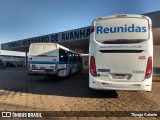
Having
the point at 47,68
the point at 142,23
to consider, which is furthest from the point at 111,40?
the point at 47,68

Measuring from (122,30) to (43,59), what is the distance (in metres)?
7.96

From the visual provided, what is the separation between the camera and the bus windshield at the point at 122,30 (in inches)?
347

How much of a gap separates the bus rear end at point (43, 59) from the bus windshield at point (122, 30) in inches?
272

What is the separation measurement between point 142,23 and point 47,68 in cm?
830

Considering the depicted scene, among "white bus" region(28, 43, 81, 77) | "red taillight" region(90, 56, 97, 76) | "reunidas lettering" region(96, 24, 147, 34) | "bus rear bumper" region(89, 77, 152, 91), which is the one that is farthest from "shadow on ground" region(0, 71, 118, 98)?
"reunidas lettering" region(96, 24, 147, 34)

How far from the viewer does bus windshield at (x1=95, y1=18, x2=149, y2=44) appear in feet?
28.9

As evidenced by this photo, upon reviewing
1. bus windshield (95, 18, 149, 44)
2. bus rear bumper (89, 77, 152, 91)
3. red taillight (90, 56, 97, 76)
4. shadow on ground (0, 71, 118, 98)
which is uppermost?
bus windshield (95, 18, 149, 44)

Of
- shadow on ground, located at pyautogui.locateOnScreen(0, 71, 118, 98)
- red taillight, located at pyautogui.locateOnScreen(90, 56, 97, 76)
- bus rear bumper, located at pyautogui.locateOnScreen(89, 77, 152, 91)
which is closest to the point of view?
bus rear bumper, located at pyautogui.locateOnScreen(89, 77, 152, 91)

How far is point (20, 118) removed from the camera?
6180 millimetres

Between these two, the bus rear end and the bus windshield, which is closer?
the bus windshield

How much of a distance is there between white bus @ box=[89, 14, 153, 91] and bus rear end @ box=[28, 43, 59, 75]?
21.9 ft

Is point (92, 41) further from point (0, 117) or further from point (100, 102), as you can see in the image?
point (0, 117)

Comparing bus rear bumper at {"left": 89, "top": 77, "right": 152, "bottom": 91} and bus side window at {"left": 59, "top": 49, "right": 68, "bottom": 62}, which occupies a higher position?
bus side window at {"left": 59, "top": 49, "right": 68, "bottom": 62}

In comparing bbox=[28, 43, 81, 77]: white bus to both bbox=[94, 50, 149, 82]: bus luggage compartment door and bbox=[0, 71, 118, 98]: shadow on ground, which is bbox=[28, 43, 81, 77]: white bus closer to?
bbox=[0, 71, 118, 98]: shadow on ground
